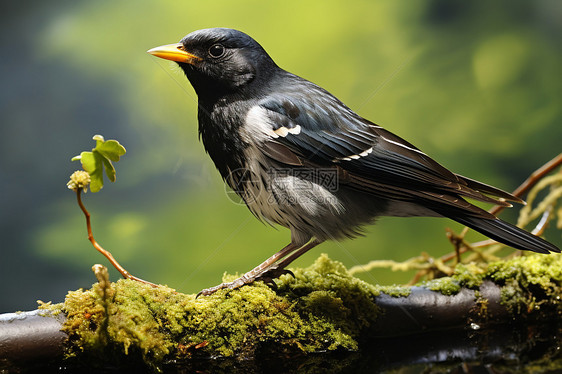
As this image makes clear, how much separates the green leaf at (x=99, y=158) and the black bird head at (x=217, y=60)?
0.55 m

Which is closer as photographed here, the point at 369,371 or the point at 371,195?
the point at 369,371

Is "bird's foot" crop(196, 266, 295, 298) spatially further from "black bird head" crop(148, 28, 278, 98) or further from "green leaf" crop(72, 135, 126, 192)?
"black bird head" crop(148, 28, 278, 98)

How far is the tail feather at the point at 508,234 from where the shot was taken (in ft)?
6.09

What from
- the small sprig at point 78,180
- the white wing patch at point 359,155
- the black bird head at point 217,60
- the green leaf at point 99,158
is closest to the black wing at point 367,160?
the white wing patch at point 359,155

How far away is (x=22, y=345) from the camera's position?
1531mm

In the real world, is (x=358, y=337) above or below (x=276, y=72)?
below

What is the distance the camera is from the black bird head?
2.19 metres

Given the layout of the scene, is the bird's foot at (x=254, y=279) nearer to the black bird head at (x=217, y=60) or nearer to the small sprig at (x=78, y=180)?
the small sprig at (x=78, y=180)

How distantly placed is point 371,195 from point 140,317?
995 millimetres

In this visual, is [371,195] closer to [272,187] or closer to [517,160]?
[272,187]

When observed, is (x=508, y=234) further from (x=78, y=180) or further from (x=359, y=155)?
(x=78, y=180)

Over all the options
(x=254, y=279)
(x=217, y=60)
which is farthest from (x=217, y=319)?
(x=217, y=60)

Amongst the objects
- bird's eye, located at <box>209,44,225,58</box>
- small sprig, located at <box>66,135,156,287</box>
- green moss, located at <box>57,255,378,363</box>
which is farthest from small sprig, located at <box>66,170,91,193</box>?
bird's eye, located at <box>209,44,225,58</box>

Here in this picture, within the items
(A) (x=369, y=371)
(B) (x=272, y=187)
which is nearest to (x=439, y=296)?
(A) (x=369, y=371)
